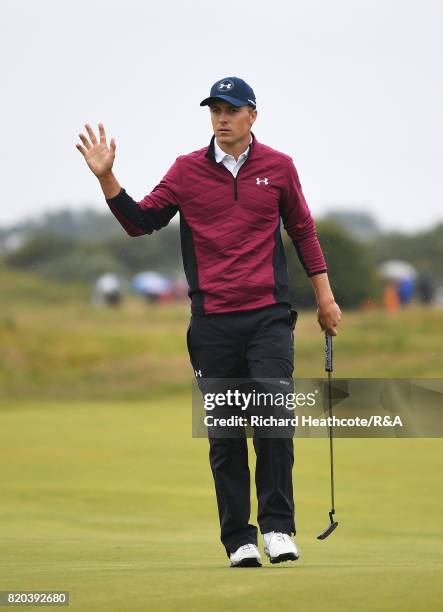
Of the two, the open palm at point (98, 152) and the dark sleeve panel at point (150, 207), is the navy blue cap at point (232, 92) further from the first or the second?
the open palm at point (98, 152)

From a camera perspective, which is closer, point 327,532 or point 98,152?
point 98,152

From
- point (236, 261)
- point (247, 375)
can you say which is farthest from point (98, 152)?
point (247, 375)

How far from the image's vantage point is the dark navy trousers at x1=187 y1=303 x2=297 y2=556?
20.2 ft

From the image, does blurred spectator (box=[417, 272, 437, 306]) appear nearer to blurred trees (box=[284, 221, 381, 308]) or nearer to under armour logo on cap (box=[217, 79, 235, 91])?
blurred trees (box=[284, 221, 381, 308])

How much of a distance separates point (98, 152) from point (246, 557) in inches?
66.5

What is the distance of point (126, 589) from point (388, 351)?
69.4 ft

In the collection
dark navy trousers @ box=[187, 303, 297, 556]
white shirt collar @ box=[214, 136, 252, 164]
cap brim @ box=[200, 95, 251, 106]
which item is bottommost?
dark navy trousers @ box=[187, 303, 297, 556]

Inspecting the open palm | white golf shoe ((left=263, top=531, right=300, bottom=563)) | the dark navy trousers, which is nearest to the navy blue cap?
the open palm

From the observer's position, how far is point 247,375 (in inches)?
245

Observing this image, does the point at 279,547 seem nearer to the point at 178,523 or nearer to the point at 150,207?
the point at 150,207

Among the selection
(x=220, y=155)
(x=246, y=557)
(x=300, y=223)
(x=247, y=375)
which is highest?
(x=220, y=155)

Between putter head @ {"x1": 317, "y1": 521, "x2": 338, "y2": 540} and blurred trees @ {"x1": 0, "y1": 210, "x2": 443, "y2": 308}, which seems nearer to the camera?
putter head @ {"x1": 317, "y1": 521, "x2": 338, "y2": 540}

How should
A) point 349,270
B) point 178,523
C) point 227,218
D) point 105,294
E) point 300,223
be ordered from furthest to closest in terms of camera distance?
point 105,294 < point 349,270 < point 178,523 < point 300,223 < point 227,218

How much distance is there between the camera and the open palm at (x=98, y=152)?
19.8ft
